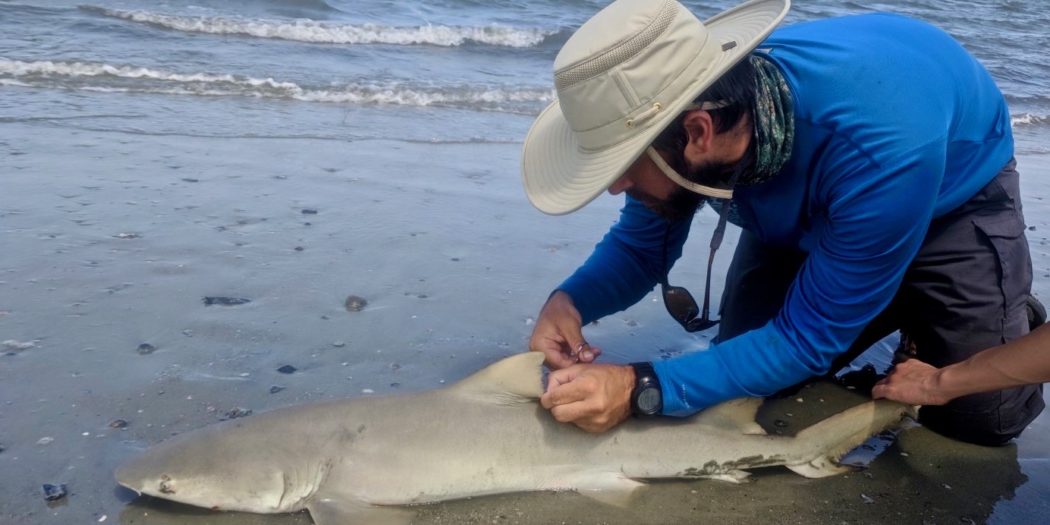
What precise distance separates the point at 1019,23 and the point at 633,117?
77.0 ft

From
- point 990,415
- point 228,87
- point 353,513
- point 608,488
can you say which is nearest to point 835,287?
point 608,488

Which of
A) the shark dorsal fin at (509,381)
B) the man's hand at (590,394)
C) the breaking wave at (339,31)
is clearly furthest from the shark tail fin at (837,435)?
the breaking wave at (339,31)

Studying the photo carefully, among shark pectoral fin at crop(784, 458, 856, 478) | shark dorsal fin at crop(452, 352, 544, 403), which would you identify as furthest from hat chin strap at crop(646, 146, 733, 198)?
shark pectoral fin at crop(784, 458, 856, 478)

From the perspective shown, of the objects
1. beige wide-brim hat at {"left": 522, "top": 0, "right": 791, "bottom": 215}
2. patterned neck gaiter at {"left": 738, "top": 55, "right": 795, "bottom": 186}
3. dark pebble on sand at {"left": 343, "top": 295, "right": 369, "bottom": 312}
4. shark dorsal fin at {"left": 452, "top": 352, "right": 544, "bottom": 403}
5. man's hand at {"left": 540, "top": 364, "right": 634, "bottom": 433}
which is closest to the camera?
beige wide-brim hat at {"left": 522, "top": 0, "right": 791, "bottom": 215}

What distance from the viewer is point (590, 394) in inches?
127

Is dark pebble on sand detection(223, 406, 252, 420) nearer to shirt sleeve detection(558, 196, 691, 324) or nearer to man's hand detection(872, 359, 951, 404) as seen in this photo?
shirt sleeve detection(558, 196, 691, 324)

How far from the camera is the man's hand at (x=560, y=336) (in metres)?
3.68

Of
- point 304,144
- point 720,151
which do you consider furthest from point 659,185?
point 304,144

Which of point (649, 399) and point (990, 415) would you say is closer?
point (649, 399)

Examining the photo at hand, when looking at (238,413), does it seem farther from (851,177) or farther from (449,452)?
(851,177)

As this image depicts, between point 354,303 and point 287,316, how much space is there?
0.37 meters

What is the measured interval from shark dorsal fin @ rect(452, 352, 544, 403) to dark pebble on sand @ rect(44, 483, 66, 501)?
4.45ft

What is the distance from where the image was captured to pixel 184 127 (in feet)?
26.6

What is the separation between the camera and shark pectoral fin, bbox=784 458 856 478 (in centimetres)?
354
